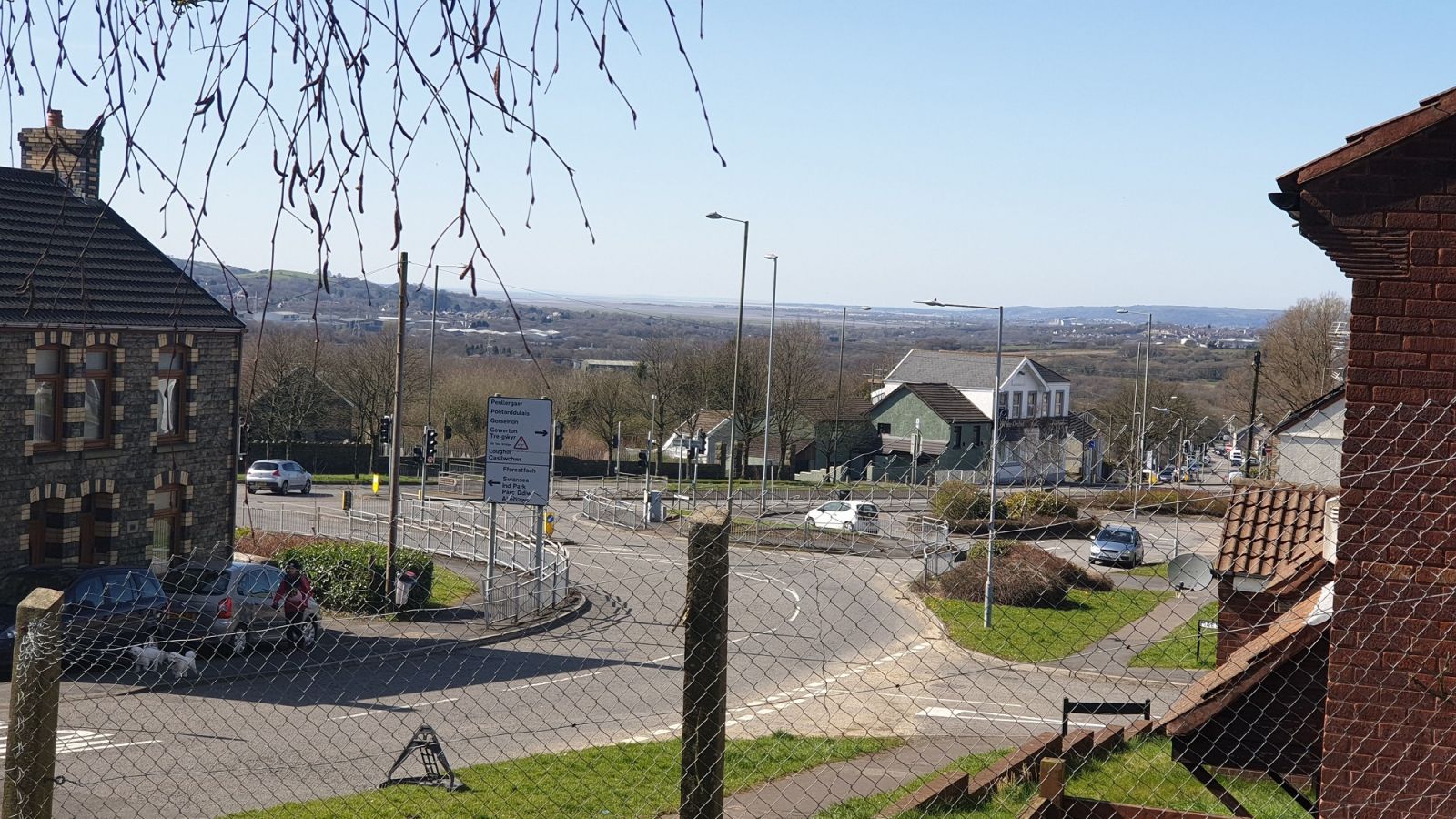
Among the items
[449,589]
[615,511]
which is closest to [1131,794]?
[449,589]

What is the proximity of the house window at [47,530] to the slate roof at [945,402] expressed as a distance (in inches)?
1735

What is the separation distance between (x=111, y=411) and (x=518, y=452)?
7.04m

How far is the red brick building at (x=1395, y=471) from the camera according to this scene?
151 inches

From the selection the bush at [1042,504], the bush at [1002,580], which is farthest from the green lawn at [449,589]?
the bush at [1042,504]

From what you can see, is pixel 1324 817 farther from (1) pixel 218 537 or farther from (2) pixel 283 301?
(1) pixel 218 537

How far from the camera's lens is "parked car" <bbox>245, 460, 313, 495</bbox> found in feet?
167

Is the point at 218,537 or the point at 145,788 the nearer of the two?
the point at 145,788

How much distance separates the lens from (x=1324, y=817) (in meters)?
4.06

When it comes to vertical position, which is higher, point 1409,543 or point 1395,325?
point 1395,325

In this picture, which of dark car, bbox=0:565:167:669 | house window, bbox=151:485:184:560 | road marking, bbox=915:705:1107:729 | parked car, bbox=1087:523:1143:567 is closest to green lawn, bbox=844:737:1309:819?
parked car, bbox=1087:523:1143:567

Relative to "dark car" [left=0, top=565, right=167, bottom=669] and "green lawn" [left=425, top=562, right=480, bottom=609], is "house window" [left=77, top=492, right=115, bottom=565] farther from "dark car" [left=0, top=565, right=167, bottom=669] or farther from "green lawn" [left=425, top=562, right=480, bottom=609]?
"green lawn" [left=425, top=562, right=480, bottom=609]

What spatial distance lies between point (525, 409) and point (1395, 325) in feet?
62.9

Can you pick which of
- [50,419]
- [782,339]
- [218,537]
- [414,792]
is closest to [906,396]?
[782,339]

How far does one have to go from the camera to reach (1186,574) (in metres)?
5.01
